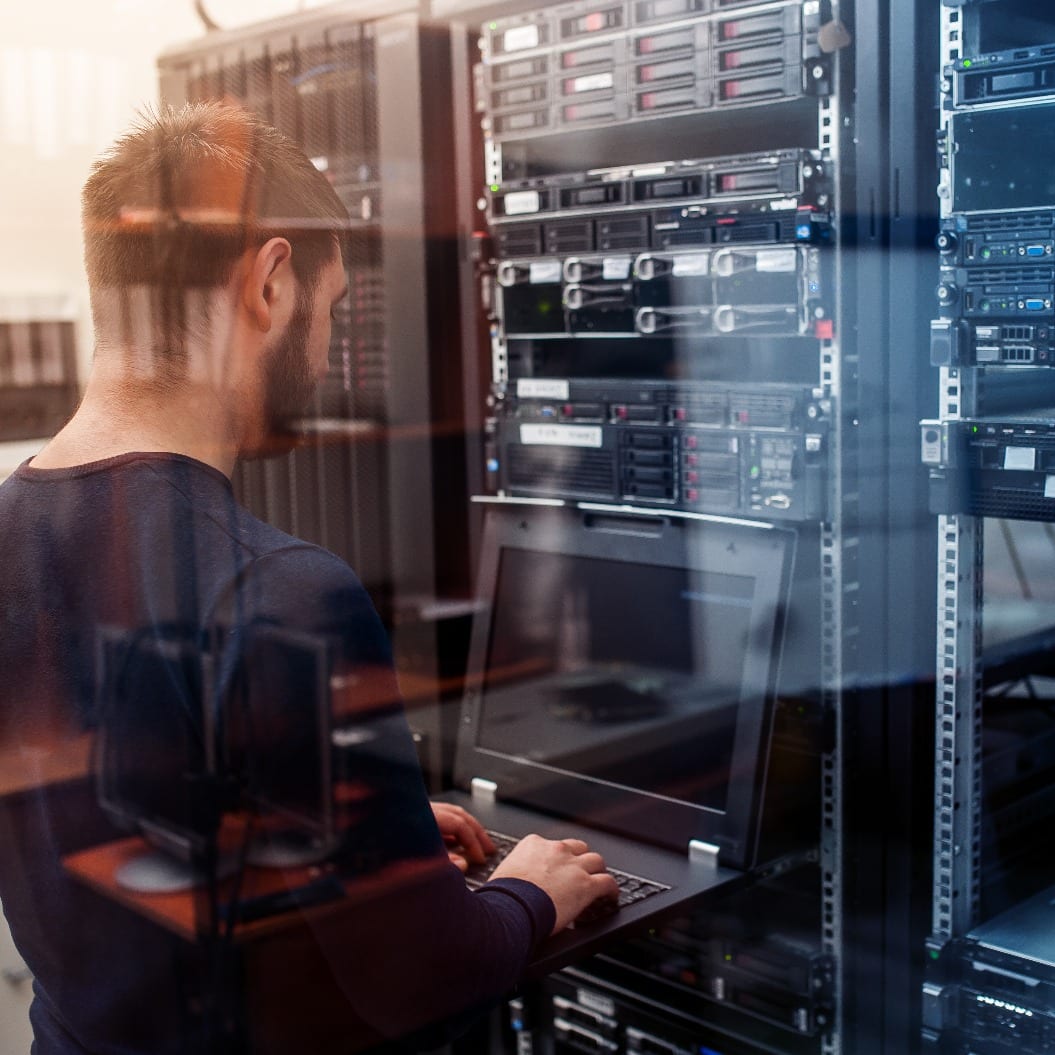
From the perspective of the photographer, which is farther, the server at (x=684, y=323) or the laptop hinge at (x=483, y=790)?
the laptop hinge at (x=483, y=790)

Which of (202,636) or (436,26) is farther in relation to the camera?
(436,26)

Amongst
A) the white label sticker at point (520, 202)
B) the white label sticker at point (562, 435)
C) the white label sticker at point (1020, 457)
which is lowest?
the white label sticker at point (1020, 457)

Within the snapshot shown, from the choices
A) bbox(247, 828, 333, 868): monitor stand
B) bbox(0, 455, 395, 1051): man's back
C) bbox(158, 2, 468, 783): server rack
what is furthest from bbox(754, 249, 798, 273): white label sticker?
bbox(247, 828, 333, 868): monitor stand

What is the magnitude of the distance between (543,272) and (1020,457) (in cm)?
80

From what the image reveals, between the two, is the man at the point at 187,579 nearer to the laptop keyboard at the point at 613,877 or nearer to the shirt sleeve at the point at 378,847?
the shirt sleeve at the point at 378,847

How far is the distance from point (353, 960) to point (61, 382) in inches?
25.6

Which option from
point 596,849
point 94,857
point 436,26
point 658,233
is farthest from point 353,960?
point 436,26

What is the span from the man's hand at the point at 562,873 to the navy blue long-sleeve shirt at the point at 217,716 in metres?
0.14

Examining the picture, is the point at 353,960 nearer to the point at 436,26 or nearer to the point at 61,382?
the point at 61,382

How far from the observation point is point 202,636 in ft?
4.01

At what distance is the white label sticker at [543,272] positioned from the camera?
6.96 feet

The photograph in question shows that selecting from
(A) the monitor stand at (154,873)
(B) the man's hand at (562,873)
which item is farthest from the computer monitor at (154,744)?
(B) the man's hand at (562,873)

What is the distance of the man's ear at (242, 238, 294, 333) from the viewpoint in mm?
1324

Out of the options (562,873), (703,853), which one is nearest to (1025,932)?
(703,853)
